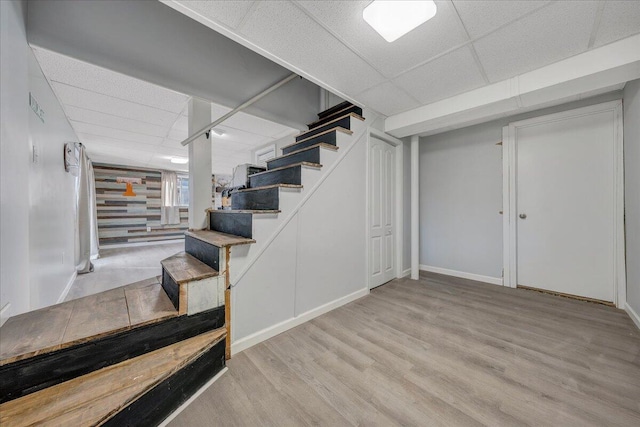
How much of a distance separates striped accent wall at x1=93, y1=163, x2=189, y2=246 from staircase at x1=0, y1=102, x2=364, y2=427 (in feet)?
21.0

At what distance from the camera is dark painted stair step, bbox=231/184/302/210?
1909 millimetres

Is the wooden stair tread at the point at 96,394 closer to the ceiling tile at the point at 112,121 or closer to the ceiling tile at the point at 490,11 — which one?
the ceiling tile at the point at 490,11

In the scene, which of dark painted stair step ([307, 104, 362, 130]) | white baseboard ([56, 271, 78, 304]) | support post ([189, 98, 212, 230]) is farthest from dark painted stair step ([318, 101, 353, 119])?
white baseboard ([56, 271, 78, 304])

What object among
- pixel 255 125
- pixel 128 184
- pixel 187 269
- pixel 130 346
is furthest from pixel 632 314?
pixel 128 184

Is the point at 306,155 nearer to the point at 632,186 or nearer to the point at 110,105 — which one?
the point at 110,105

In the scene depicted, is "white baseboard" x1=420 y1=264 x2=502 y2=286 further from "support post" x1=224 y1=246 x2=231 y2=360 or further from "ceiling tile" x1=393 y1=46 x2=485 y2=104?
"support post" x1=224 y1=246 x2=231 y2=360

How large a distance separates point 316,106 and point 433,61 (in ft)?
6.44

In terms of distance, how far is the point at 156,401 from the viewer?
1074 mm

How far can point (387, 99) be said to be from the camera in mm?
2479

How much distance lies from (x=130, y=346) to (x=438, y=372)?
180 cm

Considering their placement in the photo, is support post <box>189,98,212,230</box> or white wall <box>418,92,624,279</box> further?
white wall <box>418,92,624,279</box>

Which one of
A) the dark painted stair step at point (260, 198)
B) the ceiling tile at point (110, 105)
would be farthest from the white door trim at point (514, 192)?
the ceiling tile at point (110, 105)

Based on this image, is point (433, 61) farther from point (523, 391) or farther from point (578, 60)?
point (523, 391)

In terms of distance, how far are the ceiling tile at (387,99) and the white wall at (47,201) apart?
2821mm
